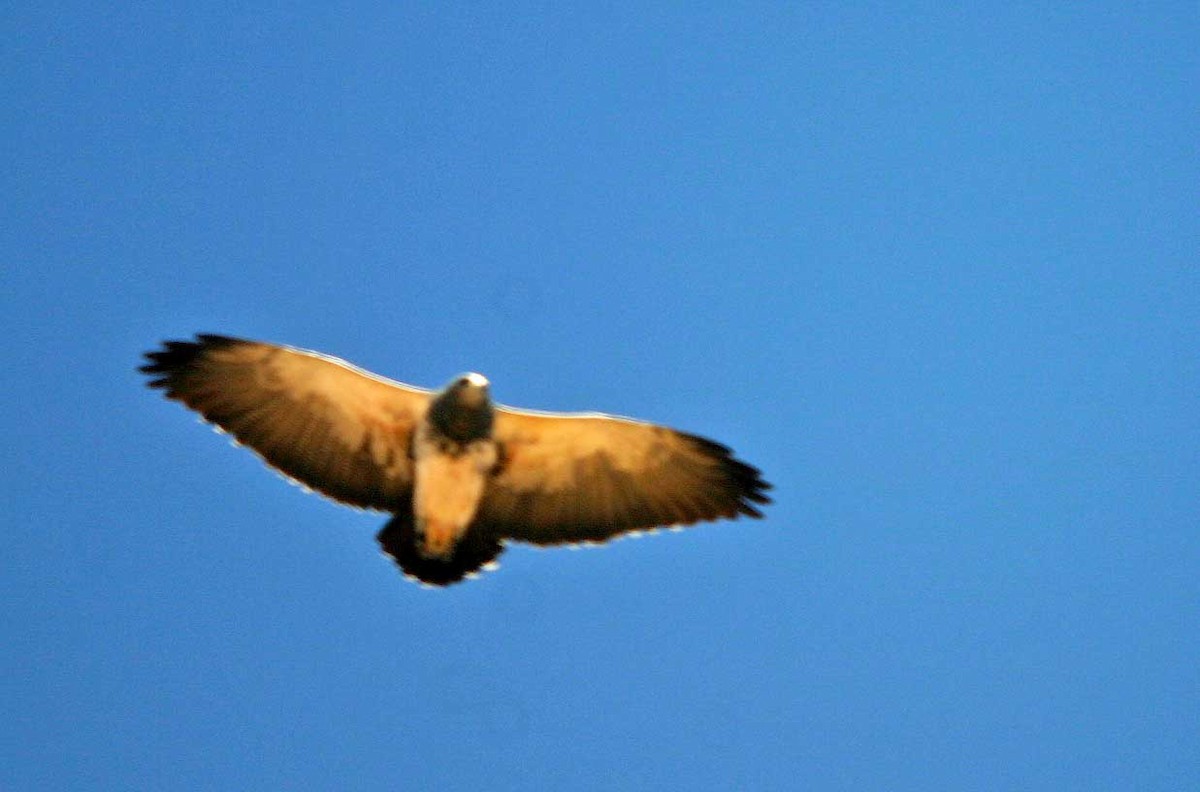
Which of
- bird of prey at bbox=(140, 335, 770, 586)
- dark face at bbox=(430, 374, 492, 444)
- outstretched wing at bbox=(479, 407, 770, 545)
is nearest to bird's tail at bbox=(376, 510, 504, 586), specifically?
bird of prey at bbox=(140, 335, 770, 586)

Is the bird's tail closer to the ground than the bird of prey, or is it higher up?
closer to the ground

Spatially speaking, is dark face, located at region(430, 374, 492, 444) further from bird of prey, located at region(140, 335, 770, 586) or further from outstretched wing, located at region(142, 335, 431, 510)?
outstretched wing, located at region(142, 335, 431, 510)

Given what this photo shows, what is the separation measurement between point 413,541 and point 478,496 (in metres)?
0.58

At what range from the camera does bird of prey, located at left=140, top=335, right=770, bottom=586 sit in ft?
40.2

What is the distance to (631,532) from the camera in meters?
12.7

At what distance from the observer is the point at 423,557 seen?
1230 cm

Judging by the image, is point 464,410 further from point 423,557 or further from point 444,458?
point 423,557

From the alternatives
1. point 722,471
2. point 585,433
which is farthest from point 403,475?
point 722,471

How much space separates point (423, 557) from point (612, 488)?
1.51 metres

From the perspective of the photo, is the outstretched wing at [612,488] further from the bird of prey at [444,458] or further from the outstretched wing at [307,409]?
the outstretched wing at [307,409]

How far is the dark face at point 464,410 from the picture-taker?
11.8 meters

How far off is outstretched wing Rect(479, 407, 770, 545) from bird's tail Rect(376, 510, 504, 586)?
0.98ft

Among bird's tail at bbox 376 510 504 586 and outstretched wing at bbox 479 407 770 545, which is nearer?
bird's tail at bbox 376 510 504 586

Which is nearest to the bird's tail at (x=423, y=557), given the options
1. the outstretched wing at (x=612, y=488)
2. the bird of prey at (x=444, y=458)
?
the bird of prey at (x=444, y=458)
